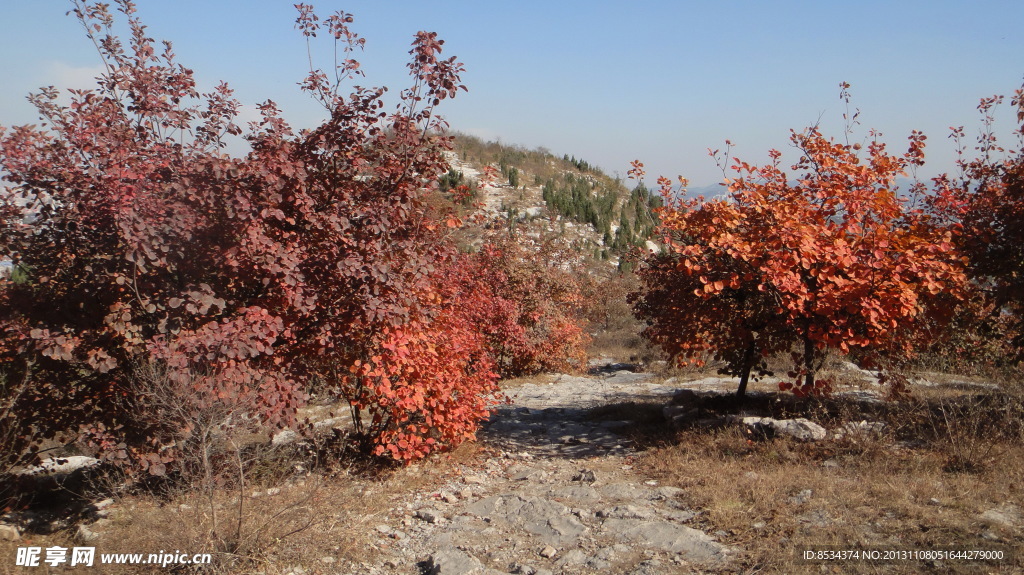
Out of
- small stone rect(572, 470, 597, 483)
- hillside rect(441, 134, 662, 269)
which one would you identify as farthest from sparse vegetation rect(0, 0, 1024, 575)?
hillside rect(441, 134, 662, 269)

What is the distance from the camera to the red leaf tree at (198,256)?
4.88 m

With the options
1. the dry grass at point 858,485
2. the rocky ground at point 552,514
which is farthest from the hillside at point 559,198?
the dry grass at point 858,485

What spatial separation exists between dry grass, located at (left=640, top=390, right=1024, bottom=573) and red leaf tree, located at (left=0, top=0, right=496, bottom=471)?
287 cm

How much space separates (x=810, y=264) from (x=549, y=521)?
12.2ft

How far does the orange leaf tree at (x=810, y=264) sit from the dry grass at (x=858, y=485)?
0.86m

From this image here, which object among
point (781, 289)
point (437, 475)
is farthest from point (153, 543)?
point (781, 289)

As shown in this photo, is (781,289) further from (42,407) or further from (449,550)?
(42,407)

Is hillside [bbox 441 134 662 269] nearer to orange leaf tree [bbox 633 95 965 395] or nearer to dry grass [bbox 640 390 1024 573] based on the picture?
orange leaf tree [bbox 633 95 965 395]

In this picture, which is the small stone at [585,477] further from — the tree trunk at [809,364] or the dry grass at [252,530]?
the tree trunk at [809,364]

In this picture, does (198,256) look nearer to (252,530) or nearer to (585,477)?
(252,530)

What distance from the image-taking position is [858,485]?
545cm

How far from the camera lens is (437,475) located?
6.60 metres

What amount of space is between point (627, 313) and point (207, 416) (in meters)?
23.3

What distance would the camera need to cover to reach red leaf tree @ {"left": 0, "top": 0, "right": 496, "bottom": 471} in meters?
4.88
